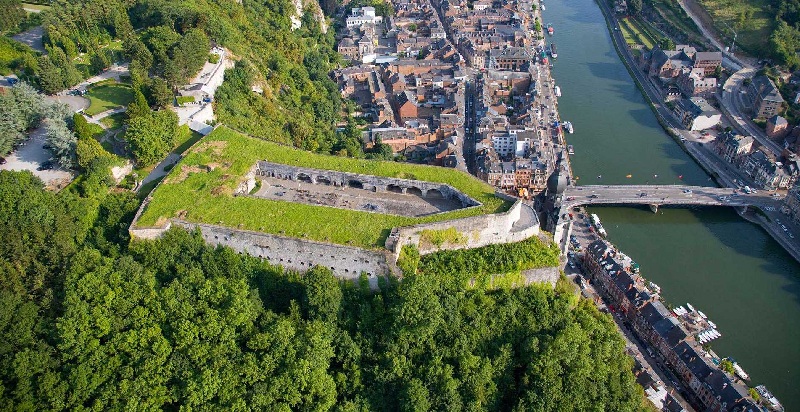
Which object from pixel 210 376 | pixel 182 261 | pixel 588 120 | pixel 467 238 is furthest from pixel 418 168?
pixel 588 120

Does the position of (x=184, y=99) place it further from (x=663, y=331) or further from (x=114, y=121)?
(x=663, y=331)

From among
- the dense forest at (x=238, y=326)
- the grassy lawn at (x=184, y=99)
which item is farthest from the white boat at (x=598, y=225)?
the grassy lawn at (x=184, y=99)

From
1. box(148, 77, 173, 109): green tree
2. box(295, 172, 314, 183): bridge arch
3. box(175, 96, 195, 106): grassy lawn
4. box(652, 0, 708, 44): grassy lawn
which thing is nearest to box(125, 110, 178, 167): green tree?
box(148, 77, 173, 109): green tree

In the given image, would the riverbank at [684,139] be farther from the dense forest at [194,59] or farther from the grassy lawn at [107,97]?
the grassy lawn at [107,97]

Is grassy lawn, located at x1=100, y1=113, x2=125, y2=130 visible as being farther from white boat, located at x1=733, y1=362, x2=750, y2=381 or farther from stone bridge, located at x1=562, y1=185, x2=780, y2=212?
white boat, located at x1=733, y1=362, x2=750, y2=381

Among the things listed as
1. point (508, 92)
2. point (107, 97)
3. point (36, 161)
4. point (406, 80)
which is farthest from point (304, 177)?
point (508, 92)
